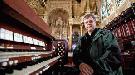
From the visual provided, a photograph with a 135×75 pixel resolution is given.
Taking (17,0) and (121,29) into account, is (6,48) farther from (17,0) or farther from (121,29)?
(121,29)

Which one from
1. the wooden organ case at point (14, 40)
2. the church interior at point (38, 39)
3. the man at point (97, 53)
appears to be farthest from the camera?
the man at point (97, 53)

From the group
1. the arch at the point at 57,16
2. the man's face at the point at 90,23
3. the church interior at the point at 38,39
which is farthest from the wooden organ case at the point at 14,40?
the arch at the point at 57,16

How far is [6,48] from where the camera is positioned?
10.1ft

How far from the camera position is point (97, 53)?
322 centimetres

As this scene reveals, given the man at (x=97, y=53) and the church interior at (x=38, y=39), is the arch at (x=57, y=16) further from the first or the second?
the man at (x=97, y=53)

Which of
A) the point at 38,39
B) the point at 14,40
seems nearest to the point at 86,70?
the point at 14,40

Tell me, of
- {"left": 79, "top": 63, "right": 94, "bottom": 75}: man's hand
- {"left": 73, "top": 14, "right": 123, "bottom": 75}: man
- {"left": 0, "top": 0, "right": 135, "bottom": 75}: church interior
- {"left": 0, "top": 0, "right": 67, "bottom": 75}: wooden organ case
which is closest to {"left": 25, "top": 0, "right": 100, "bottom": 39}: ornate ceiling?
{"left": 0, "top": 0, "right": 135, "bottom": 75}: church interior

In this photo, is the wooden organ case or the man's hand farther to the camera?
the man's hand

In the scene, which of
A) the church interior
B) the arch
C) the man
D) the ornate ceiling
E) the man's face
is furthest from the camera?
the arch

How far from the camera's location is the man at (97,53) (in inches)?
117

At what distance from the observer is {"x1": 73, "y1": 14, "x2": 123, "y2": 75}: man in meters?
2.96

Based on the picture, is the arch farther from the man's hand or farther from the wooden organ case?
the man's hand

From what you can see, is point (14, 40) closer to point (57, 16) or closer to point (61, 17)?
point (61, 17)

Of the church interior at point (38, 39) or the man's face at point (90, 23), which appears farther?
the man's face at point (90, 23)
